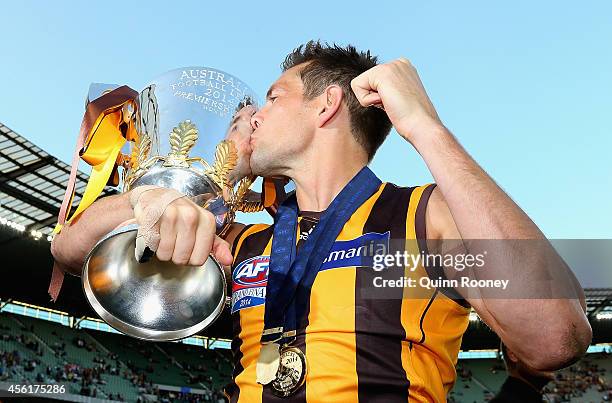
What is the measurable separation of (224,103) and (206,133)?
21cm

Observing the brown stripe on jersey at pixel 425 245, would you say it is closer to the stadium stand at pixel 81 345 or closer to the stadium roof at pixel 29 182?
the stadium roof at pixel 29 182

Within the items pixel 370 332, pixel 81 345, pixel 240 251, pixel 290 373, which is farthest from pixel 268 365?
pixel 81 345

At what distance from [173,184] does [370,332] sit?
82 centimetres

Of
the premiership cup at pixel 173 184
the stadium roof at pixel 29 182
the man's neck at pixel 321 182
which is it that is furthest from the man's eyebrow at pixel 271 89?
the stadium roof at pixel 29 182

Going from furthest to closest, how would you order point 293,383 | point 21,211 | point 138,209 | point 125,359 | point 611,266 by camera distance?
1. point 125,359
2. point 21,211
3. point 611,266
4. point 293,383
5. point 138,209

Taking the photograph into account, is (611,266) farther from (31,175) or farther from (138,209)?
(31,175)

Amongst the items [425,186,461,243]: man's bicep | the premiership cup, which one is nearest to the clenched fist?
[425,186,461,243]: man's bicep

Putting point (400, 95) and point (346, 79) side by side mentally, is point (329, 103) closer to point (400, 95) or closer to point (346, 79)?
point (346, 79)

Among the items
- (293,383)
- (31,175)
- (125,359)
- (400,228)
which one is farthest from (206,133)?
(125,359)

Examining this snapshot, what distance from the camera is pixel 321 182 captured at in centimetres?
270

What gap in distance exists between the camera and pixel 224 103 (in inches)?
102

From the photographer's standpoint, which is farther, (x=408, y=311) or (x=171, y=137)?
(x=171, y=137)

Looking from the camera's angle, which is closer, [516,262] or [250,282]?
[516,262]

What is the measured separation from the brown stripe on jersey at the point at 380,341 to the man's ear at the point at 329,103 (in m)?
0.73
